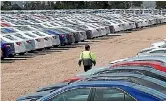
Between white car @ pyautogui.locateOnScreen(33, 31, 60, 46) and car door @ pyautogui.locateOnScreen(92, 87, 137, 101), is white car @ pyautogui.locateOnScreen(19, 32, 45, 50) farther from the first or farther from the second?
car door @ pyautogui.locateOnScreen(92, 87, 137, 101)

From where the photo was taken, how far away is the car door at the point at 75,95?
6160 mm

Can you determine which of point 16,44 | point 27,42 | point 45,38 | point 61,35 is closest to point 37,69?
point 16,44

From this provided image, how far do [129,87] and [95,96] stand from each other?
0.48 meters

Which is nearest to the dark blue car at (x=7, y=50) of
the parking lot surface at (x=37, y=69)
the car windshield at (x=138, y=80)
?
the parking lot surface at (x=37, y=69)

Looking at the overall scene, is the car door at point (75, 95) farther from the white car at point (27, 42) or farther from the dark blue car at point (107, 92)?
the white car at point (27, 42)

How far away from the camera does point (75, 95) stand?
627 centimetres

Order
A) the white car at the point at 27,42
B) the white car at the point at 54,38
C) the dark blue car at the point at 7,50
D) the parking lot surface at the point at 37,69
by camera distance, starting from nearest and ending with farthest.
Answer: the parking lot surface at the point at 37,69, the dark blue car at the point at 7,50, the white car at the point at 27,42, the white car at the point at 54,38

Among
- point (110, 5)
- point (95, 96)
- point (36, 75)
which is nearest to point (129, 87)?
point (95, 96)

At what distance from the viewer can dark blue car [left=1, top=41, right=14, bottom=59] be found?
72.2 feet

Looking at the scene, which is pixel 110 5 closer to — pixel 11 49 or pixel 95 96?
pixel 11 49

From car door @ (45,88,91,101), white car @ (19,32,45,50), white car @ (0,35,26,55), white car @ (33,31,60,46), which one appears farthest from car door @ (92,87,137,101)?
white car @ (33,31,60,46)

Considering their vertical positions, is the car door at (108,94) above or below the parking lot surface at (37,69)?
above

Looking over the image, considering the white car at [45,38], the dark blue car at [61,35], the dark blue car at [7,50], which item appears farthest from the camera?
the dark blue car at [61,35]

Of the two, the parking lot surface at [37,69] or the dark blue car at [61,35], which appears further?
the dark blue car at [61,35]
